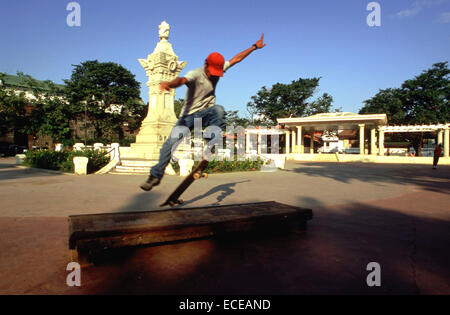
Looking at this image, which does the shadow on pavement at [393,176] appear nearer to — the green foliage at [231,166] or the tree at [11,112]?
the green foliage at [231,166]

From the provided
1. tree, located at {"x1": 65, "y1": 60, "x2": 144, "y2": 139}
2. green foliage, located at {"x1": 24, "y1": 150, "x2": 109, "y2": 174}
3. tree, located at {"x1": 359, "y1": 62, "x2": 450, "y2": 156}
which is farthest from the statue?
tree, located at {"x1": 359, "y1": 62, "x2": 450, "y2": 156}

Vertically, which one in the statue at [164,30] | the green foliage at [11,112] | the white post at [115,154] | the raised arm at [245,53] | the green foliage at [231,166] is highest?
the statue at [164,30]

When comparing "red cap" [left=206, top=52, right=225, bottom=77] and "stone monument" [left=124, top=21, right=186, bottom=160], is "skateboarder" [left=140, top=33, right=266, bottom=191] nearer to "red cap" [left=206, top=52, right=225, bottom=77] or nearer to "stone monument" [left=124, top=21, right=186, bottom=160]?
"red cap" [left=206, top=52, right=225, bottom=77]

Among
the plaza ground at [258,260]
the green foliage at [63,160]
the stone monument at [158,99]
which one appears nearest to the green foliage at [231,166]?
the stone monument at [158,99]

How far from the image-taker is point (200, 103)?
425 centimetres

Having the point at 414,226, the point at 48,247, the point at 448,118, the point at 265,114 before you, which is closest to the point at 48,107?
the point at 265,114

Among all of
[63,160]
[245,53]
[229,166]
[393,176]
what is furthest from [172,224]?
[63,160]

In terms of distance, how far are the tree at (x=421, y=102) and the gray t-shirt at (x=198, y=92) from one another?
43439mm

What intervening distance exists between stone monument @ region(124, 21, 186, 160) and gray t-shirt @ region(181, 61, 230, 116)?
49.1ft

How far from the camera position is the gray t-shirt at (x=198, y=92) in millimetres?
4156

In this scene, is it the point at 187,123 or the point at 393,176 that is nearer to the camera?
the point at 187,123

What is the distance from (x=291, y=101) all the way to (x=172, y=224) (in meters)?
51.1

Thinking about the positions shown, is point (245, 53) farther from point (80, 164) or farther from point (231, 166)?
point (231, 166)
